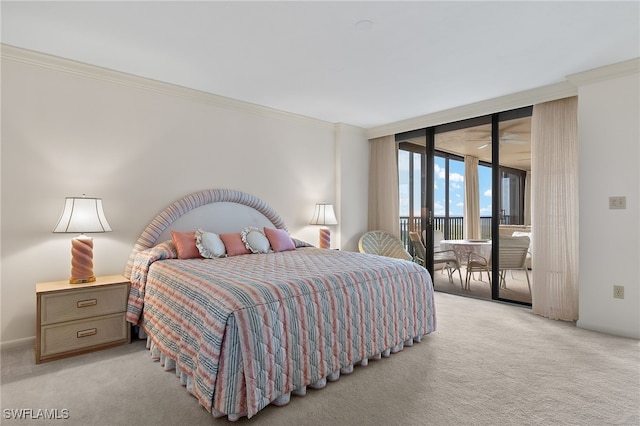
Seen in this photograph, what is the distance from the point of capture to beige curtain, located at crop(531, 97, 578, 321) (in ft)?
11.4

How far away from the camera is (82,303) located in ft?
8.74

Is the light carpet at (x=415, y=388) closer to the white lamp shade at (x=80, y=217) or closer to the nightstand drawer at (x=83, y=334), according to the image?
the nightstand drawer at (x=83, y=334)

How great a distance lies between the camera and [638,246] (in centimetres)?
299

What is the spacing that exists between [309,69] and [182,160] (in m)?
1.67

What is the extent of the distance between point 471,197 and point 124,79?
4.40 metres

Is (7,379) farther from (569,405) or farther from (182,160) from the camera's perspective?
(569,405)

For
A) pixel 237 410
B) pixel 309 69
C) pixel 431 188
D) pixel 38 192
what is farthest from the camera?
pixel 431 188

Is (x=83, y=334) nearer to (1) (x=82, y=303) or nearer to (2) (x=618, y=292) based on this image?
(1) (x=82, y=303)

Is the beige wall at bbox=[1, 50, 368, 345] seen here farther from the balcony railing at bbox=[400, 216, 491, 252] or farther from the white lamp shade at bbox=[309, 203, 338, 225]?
the balcony railing at bbox=[400, 216, 491, 252]

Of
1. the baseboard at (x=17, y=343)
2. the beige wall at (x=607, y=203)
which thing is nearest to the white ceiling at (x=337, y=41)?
the beige wall at (x=607, y=203)

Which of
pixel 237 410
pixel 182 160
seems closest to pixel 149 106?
pixel 182 160

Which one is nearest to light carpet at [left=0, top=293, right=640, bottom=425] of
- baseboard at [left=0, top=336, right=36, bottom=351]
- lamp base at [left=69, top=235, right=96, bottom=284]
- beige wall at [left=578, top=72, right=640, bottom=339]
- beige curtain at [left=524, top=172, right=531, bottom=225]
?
baseboard at [left=0, top=336, right=36, bottom=351]

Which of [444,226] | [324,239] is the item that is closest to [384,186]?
[444,226]

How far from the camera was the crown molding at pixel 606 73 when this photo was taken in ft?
9.77
